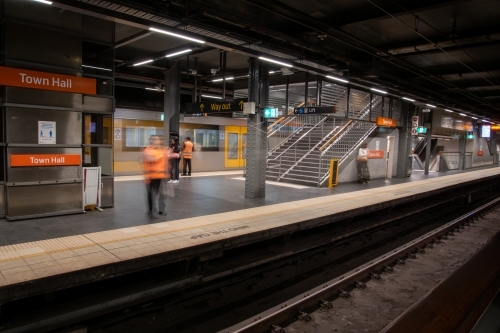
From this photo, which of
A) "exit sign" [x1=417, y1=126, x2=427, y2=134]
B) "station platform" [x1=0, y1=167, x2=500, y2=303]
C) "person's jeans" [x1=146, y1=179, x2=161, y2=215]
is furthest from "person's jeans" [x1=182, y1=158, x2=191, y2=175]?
"exit sign" [x1=417, y1=126, x2=427, y2=134]

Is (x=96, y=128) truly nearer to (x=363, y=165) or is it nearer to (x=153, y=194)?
(x=153, y=194)

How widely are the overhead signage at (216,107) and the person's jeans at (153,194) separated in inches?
144

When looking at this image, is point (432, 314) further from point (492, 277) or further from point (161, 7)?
point (161, 7)

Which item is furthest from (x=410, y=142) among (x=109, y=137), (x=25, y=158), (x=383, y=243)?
(x=25, y=158)

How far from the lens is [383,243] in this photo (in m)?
9.09

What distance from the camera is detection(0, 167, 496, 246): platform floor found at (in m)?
5.98

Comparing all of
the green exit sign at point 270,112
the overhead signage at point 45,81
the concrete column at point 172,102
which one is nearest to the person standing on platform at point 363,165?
the green exit sign at point 270,112

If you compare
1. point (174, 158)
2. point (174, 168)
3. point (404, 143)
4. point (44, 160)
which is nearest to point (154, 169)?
point (44, 160)

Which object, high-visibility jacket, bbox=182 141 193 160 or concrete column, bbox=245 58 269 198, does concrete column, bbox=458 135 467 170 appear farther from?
concrete column, bbox=245 58 269 198

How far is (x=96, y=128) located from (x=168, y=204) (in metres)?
2.40

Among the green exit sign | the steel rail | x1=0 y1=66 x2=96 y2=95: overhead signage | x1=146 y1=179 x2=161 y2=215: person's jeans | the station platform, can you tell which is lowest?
the steel rail

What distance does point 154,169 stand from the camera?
6.94 m

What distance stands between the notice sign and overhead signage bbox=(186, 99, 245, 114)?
4550 millimetres

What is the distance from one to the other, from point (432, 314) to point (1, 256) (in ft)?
17.4
